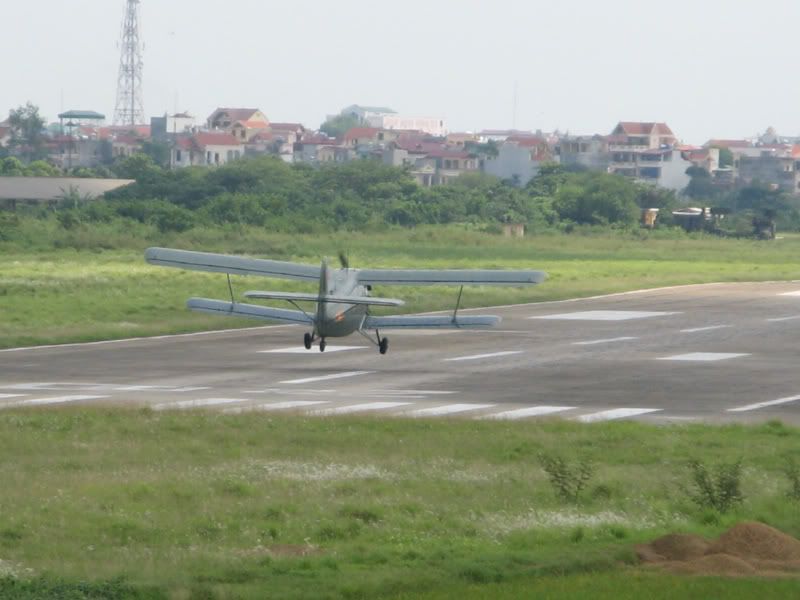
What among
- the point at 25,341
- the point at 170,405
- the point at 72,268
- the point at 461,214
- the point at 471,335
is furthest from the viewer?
the point at 461,214

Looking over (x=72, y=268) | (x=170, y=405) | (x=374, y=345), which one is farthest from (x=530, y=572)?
(x=72, y=268)

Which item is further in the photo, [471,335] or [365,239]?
[365,239]

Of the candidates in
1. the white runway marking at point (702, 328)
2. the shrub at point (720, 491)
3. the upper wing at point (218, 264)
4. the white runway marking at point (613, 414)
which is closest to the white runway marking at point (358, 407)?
the white runway marking at point (613, 414)

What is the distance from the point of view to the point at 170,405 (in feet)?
113

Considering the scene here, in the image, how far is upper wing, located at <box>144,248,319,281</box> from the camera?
144ft

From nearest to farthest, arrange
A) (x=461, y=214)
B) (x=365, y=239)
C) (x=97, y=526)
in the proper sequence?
(x=97, y=526)
(x=365, y=239)
(x=461, y=214)

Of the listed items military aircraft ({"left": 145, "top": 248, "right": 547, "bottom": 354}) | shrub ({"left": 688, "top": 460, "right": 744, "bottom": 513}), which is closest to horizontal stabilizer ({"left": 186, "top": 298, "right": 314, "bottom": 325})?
military aircraft ({"left": 145, "top": 248, "right": 547, "bottom": 354})

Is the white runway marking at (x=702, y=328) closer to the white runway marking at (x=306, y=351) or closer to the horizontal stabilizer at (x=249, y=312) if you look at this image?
the white runway marking at (x=306, y=351)

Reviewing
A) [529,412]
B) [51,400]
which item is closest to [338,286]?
[529,412]

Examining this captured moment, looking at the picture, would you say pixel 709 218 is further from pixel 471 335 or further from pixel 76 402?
pixel 76 402

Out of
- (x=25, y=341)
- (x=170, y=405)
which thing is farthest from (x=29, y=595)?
(x=25, y=341)

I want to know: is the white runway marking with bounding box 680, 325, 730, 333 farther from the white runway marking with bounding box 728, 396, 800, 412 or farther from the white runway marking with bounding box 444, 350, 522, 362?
the white runway marking with bounding box 728, 396, 800, 412

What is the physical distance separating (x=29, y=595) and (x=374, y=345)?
109ft

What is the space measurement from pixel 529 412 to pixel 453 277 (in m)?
10.4
